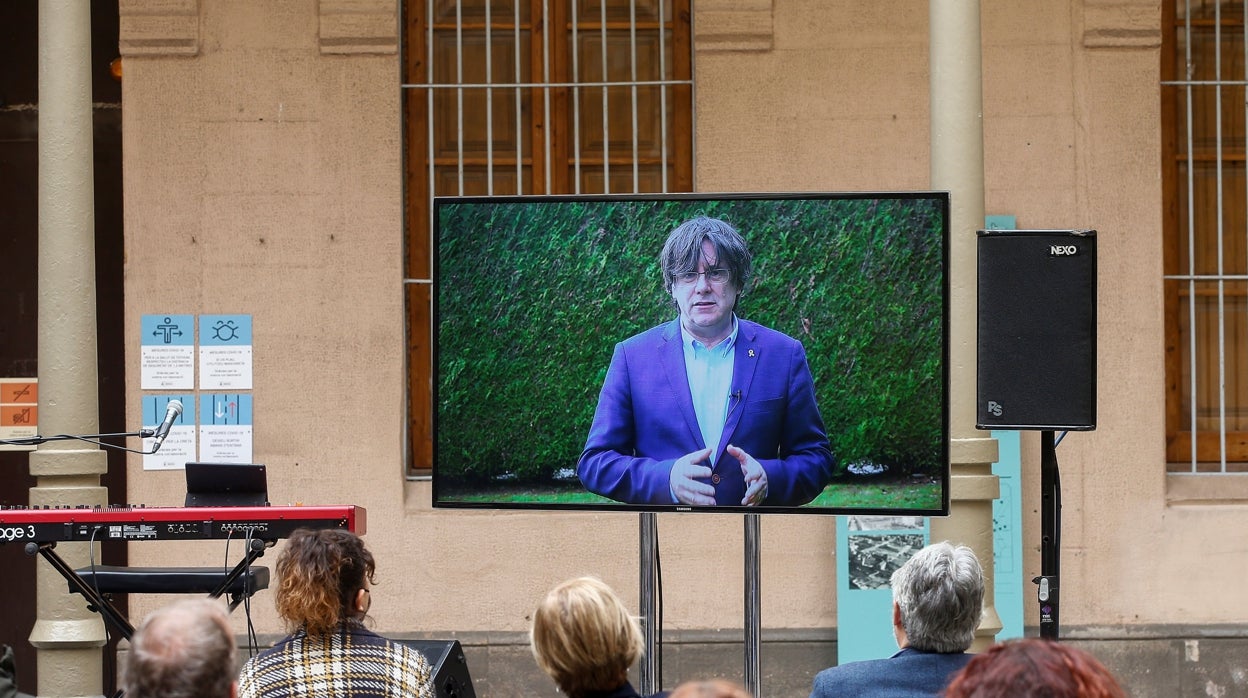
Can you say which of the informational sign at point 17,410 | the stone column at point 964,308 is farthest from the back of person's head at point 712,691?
the informational sign at point 17,410

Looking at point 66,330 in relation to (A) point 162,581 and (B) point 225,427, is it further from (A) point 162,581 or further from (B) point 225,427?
(B) point 225,427

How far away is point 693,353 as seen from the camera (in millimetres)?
4945

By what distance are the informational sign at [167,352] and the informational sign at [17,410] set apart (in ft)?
2.99

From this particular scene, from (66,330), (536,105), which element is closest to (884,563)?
(536,105)

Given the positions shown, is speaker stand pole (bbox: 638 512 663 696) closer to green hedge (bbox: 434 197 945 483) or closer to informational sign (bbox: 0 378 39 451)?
green hedge (bbox: 434 197 945 483)

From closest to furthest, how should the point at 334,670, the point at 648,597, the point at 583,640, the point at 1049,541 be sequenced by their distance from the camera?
the point at 583,640, the point at 334,670, the point at 1049,541, the point at 648,597

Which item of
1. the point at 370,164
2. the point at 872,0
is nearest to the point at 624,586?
the point at 370,164

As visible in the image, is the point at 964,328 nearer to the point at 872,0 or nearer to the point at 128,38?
the point at 872,0

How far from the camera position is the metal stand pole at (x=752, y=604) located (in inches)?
194

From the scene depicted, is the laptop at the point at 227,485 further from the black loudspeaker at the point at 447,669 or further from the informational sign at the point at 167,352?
Result: the informational sign at the point at 167,352

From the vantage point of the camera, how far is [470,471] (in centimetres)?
508

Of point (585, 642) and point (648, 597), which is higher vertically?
point (585, 642)

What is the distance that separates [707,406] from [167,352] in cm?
350

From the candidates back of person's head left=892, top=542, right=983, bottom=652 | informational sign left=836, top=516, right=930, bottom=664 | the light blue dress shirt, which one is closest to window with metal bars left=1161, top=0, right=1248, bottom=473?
informational sign left=836, top=516, right=930, bottom=664
